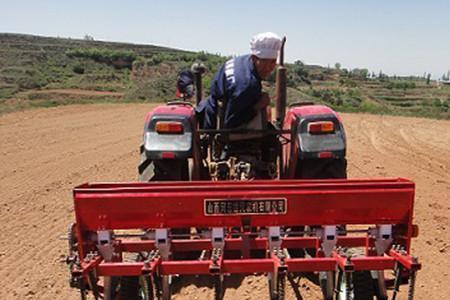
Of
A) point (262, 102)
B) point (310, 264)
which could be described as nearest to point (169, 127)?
point (262, 102)

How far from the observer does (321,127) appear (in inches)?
143

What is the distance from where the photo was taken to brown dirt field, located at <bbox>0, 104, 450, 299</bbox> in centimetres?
439

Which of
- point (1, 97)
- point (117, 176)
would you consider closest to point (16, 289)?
Answer: point (117, 176)

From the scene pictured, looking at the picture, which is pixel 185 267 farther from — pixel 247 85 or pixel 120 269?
pixel 247 85

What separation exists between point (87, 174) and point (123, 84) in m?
32.5

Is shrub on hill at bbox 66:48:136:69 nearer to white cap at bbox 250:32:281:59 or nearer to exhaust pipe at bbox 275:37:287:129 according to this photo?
exhaust pipe at bbox 275:37:287:129

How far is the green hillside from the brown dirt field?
5914mm

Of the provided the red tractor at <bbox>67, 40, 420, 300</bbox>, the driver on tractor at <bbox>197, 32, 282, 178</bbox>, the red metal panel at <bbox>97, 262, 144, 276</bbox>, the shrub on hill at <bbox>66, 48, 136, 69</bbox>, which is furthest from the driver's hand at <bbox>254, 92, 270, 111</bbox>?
the shrub on hill at <bbox>66, 48, 136, 69</bbox>

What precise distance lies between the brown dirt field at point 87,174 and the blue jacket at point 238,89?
144 cm

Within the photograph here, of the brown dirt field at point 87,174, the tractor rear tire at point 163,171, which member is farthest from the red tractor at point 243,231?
the brown dirt field at point 87,174

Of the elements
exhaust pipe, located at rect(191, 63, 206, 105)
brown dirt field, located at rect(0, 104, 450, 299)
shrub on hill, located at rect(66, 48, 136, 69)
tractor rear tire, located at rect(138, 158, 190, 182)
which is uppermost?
shrub on hill, located at rect(66, 48, 136, 69)

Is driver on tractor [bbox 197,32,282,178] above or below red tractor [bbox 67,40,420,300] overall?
above

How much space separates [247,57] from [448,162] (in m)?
7.93

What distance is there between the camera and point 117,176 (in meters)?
8.36
